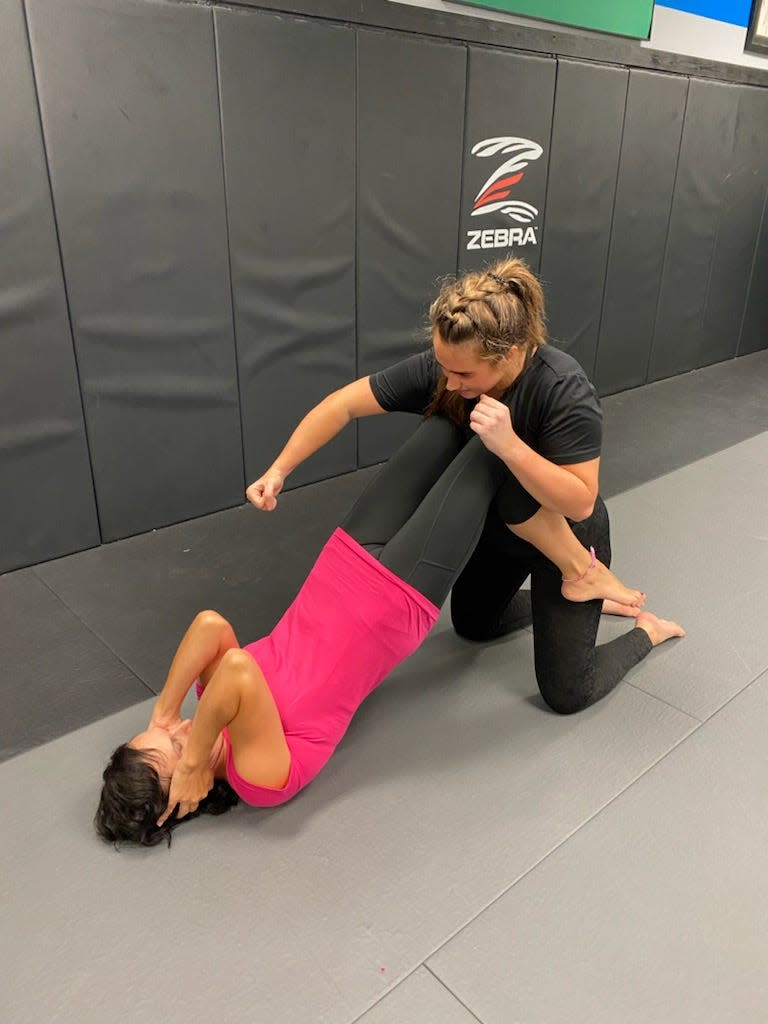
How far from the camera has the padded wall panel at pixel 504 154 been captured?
3.77 metres

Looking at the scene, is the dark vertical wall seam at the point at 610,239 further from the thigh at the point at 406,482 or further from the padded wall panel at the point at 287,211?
the thigh at the point at 406,482

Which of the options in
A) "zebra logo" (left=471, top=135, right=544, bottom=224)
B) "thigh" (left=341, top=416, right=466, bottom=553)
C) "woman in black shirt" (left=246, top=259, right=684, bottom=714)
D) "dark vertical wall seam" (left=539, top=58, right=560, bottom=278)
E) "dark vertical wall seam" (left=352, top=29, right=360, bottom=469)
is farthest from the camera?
"dark vertical wall seam" (left=539, top=58, right=560, bottom=278)

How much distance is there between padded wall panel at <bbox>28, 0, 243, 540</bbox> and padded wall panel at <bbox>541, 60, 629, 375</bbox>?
2.15m

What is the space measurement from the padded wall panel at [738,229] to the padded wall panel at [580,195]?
147 centimetres

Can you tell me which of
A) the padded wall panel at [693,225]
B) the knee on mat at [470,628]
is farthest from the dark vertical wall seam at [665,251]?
the knee on mat at [470,628]

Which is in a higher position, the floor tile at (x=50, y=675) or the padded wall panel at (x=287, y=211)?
the padded wall panel at (x=287, y=211)

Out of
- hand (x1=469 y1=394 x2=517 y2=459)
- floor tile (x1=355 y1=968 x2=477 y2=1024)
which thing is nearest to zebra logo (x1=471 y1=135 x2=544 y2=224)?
hand (x1=469 y1=394 x2=517 y2=459)

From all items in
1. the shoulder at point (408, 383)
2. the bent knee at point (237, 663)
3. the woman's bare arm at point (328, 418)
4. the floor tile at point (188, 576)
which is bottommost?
the floor tile at point (188, 576)

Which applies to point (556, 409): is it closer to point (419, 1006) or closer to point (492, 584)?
point (492, 584)

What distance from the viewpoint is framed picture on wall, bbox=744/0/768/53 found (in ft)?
18.6

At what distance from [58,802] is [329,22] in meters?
3.02

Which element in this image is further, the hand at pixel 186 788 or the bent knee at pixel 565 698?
the bent knee at pixel 565 698

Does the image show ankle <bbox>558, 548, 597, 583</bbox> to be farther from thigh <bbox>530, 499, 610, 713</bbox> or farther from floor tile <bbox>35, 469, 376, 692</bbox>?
floor tile <bbox>35, 469, 376, 692</bbox>

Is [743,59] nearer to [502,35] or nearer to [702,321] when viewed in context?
[702,321]
